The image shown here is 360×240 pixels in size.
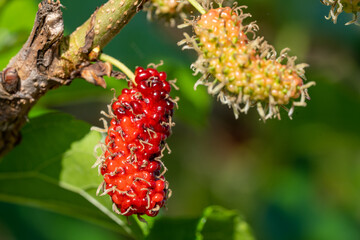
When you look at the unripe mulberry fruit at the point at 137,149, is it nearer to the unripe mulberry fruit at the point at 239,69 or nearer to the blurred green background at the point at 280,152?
the unripe mulberry fruit at the point at 239,69

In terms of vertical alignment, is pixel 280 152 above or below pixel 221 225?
below

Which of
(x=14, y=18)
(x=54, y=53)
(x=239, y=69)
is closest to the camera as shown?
(x=239, y=69)

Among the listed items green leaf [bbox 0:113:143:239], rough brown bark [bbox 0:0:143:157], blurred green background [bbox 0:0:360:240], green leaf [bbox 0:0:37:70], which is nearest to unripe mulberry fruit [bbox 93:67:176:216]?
rough brown bark [bbox 0:0:143:157]

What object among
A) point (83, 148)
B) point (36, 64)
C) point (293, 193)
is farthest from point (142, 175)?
point (293, 193)

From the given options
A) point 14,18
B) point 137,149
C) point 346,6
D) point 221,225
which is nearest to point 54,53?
point 137,149

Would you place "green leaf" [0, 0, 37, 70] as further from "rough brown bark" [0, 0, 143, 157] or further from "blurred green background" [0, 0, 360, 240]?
"rough brown bark" [0, 0, 143, 157]

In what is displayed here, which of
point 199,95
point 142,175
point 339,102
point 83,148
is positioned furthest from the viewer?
point 339,102

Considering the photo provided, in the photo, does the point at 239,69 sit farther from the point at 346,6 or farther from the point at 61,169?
the point at 61,169

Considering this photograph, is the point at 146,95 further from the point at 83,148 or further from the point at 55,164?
the point at 55,164
